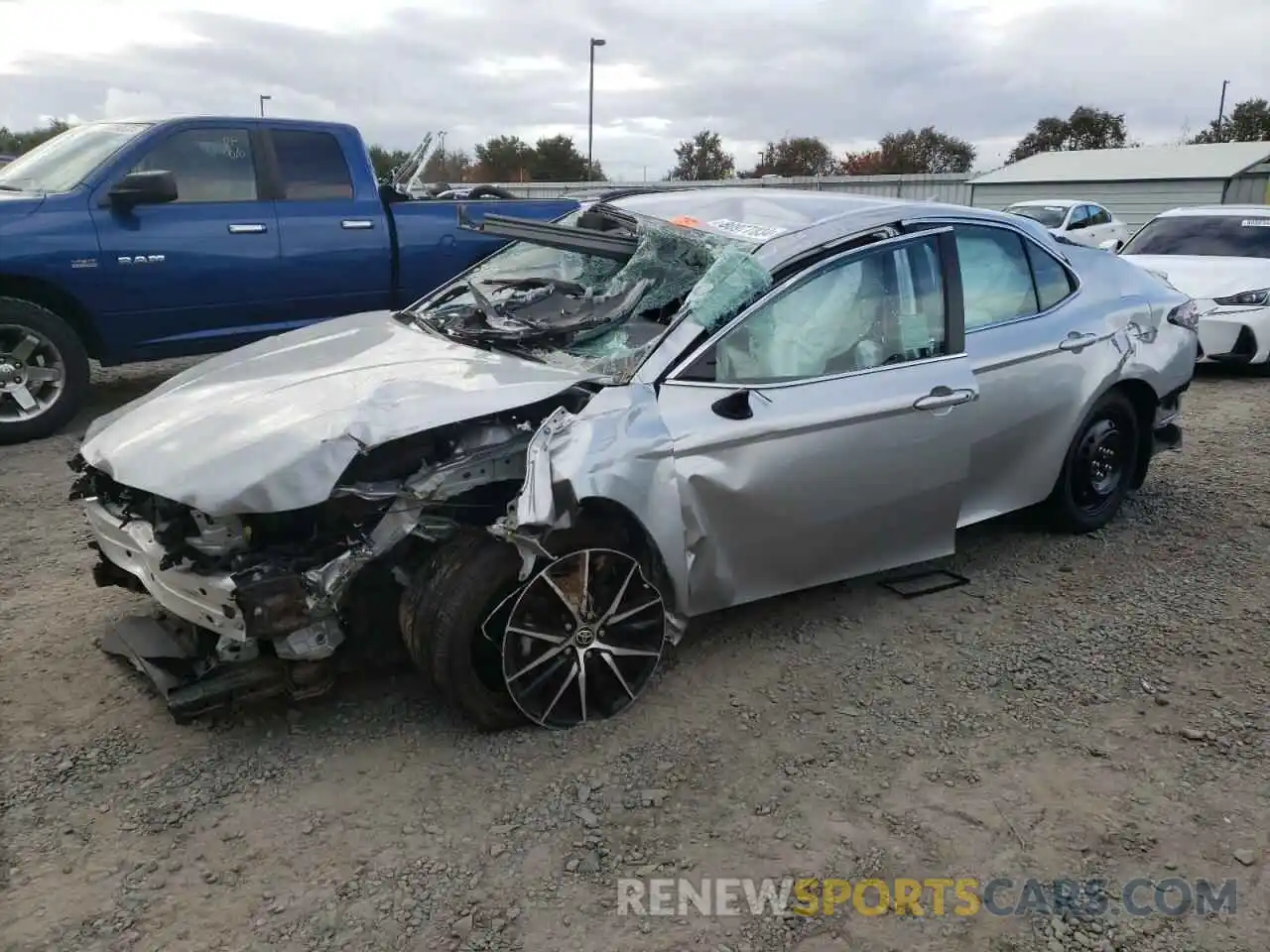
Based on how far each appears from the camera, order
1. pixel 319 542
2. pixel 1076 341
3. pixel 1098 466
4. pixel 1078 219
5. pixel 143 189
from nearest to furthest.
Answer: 1. pixel 319 542
2. pixel 1076 341
3. pixel 1098 466
4. pixel 143 189
5. pixel 1078 219

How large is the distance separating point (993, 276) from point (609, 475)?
2247mm

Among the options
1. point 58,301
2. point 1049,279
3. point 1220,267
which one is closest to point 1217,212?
point 1220,267

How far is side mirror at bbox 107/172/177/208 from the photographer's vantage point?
6.19 meters

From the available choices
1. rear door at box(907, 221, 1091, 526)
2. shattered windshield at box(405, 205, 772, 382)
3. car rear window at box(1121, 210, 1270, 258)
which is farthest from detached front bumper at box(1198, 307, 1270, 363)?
shattered windshield at box(405, 205, 772, 382)

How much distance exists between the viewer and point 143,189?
20.4 feet

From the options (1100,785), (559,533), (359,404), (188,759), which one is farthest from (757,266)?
(188,759)

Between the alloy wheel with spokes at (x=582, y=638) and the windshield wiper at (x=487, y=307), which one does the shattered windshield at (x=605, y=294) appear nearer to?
the windshield wiper at (x=487, y=307)

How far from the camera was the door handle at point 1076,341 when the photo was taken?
4.49m

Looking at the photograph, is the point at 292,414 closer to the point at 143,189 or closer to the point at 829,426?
the point at 829,426

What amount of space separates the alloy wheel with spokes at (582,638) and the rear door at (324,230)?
4.80 meters

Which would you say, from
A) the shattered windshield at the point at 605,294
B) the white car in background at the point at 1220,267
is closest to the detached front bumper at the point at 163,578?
the shattered windshield at the point at 605,294

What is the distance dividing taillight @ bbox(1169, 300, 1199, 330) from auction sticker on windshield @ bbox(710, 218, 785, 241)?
2.46m

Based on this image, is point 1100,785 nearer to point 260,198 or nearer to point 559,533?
point 559,533

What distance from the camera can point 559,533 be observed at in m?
3.15
